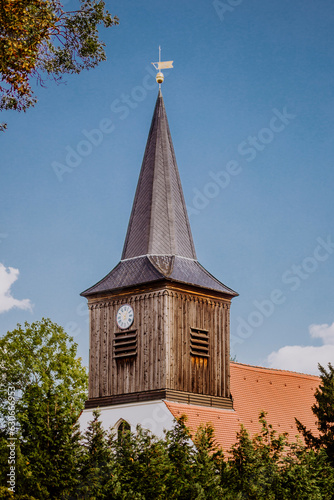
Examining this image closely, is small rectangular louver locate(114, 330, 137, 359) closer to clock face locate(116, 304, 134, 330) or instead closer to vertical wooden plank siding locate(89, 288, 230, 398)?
vertical wooden plank siding locate(89, 288, 230, 398)

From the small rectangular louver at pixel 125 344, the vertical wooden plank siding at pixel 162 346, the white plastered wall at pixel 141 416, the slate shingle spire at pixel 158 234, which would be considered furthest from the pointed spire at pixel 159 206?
the white plastered wall at pixel 141 416

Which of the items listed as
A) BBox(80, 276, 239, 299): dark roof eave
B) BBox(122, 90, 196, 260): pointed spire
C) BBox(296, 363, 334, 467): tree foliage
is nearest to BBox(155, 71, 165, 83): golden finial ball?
BBox(122, 90, 196, 260): pointed spire

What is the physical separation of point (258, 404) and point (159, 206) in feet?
27.0

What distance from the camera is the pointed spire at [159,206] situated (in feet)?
104

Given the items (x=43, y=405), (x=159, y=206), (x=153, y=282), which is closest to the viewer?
(x=43, y=405)

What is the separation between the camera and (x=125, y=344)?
30.1 metres

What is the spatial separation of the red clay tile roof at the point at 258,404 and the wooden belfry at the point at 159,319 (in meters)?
0.54

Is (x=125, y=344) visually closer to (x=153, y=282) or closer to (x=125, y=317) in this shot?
(x=125, y=317)

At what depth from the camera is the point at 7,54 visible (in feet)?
51.0

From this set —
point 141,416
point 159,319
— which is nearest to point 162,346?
point 159,319

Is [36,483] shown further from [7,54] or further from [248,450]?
[7,54]

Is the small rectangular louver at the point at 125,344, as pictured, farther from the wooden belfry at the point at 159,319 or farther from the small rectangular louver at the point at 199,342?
the small rectangular louver at the point at 199,342

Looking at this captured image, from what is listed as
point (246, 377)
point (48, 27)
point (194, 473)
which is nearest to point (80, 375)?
point (246, 377)

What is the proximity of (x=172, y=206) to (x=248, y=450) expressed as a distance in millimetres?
11646
